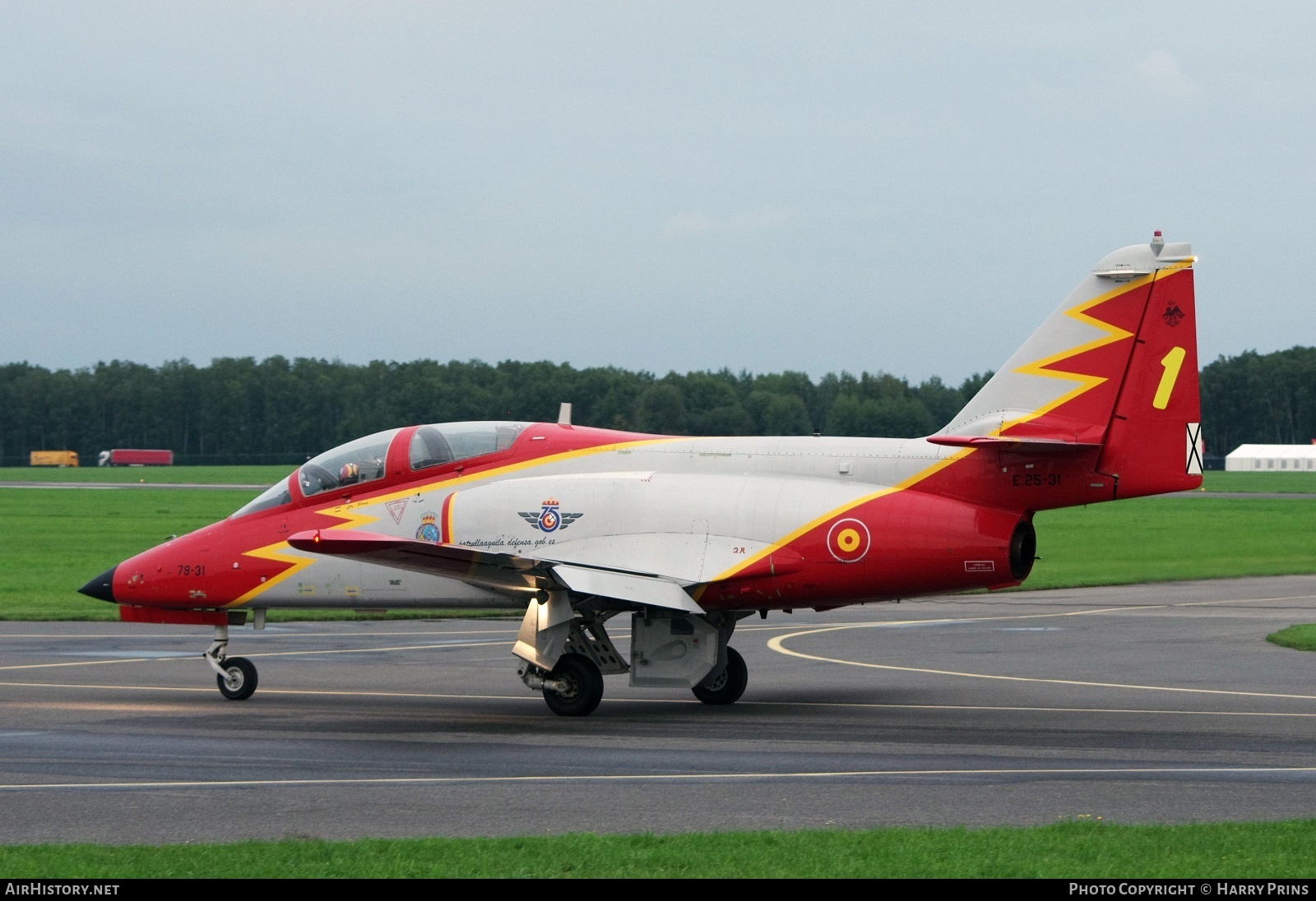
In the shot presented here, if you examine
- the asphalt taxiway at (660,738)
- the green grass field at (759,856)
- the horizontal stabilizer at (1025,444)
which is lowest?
the asphalt taxiway at (660,738)

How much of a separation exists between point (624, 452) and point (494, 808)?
6780 mm

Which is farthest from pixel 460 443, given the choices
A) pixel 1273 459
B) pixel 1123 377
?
pixel 1273 459

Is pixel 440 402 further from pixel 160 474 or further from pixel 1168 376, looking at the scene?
pixel 1168 376

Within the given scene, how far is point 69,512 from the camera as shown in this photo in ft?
227

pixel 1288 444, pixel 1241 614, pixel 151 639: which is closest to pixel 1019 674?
pixel 1241 614

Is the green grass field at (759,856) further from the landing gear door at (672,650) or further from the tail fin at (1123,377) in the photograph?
the landing gear door at (672,650)

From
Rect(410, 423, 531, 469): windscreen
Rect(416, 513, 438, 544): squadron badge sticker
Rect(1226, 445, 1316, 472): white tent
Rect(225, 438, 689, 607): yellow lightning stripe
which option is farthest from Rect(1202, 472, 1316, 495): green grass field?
Rect(416, 513, 438, 544): squadron badge sticker

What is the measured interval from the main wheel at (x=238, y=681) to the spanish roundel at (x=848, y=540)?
7059mm

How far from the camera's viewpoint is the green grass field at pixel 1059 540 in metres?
36.3

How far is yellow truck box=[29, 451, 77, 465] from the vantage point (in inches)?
6078

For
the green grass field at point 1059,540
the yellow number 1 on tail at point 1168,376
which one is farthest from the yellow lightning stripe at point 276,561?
the green grass field at point 1059,540

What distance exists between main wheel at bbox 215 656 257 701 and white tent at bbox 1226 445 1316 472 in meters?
132

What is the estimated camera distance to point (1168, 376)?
1566 centimetres

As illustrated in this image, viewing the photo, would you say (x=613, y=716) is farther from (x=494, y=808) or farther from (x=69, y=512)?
(x=69, y=512)
